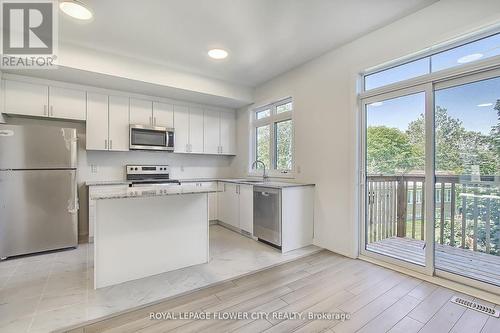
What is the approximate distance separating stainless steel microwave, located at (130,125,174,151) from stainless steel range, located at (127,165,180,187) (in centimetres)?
43

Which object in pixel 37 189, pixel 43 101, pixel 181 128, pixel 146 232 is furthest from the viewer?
pixel 181 128

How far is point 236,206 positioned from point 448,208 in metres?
2.90

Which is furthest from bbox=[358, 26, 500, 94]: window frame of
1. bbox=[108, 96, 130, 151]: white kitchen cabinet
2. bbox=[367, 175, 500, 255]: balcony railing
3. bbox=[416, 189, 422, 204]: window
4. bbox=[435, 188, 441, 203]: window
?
bbox=[108, 96, 130, 151]: white kitchen cabinet

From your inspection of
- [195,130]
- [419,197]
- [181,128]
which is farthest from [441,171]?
[181,128]

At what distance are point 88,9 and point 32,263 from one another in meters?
2.94

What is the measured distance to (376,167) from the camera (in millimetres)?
3004

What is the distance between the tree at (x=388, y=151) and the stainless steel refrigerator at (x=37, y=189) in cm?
403

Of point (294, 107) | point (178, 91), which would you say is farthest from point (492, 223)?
point (178, 91)

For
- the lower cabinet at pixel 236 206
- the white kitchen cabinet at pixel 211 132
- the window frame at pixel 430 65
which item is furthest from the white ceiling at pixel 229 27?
the lower cabinet at pixel 236 206

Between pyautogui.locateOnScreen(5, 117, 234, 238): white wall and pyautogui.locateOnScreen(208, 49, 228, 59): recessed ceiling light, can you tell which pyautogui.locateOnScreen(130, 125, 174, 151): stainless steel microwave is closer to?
pyautogui.locateOnScreen(5, 117, 234, 238): white wall

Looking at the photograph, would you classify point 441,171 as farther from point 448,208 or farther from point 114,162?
point 114,162

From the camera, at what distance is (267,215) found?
3.44 meters

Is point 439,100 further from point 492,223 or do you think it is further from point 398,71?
point 492,223

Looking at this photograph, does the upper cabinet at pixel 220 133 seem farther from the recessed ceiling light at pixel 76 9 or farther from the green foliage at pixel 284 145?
the recessed ceiling light at pixel 76 9
